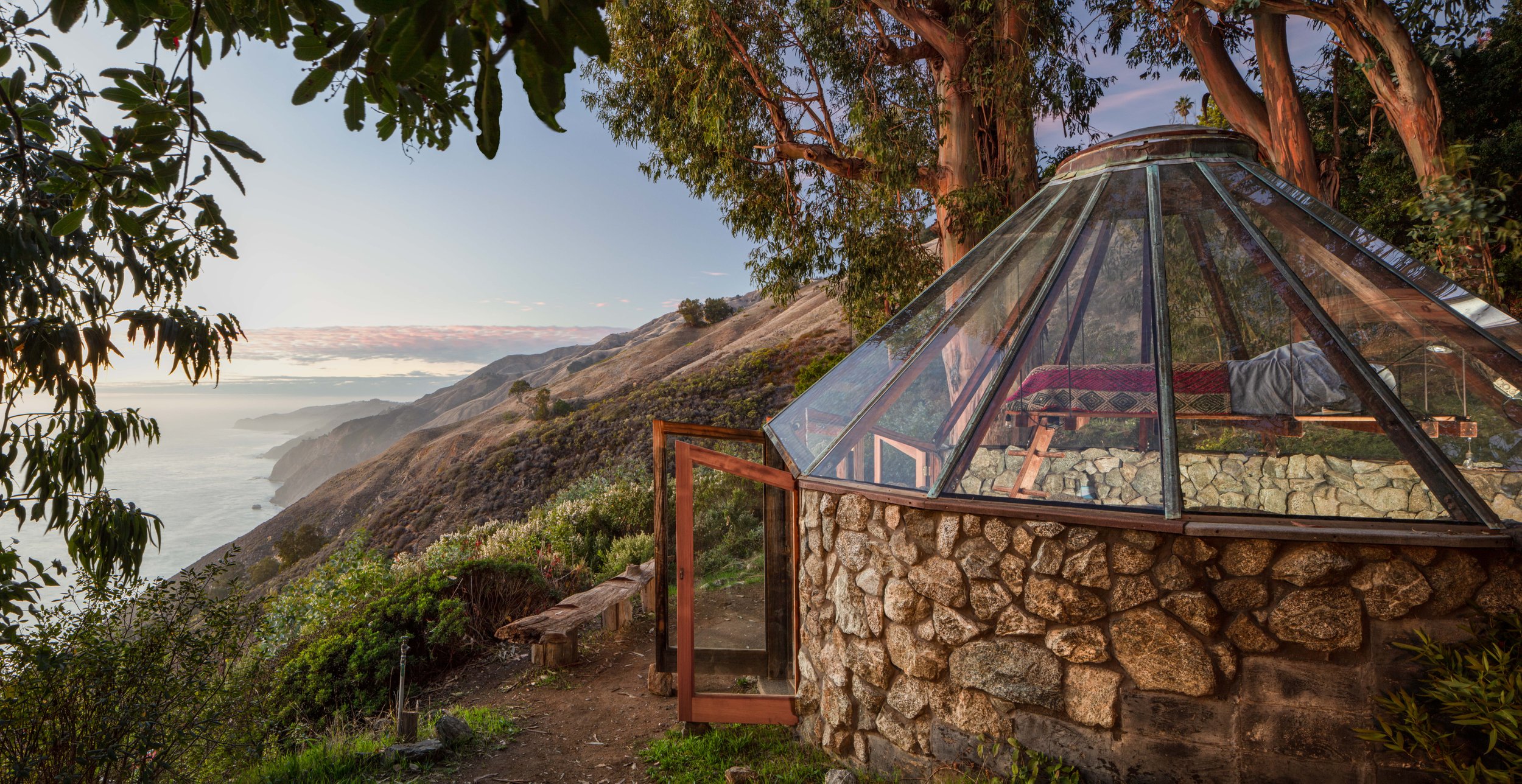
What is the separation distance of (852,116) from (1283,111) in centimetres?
483

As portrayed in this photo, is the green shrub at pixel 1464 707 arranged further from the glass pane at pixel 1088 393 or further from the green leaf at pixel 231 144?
the green leaf at pixel 231 144

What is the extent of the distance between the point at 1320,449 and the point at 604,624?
603 centimetres

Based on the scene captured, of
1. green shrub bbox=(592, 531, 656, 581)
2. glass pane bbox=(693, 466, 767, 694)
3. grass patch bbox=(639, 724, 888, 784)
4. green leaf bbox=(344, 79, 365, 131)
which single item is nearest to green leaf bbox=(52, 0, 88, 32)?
green leaf bbox=(344, 79, 365, 131)

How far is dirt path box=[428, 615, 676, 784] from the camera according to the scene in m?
4.23

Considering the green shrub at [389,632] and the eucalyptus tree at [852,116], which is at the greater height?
the eucalyptus tree at [852,116]

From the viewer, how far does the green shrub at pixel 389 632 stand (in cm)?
570

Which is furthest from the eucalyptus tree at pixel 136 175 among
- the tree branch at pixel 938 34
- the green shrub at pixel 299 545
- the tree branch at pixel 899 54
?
the green shrub at pixel 299 545

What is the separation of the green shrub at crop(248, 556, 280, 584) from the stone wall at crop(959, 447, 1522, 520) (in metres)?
23.8

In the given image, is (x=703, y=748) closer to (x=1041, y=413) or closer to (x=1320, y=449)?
(x=1041, y=413)

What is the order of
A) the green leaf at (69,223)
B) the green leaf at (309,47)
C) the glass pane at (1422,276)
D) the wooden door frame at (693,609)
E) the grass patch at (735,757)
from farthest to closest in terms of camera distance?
the wooden door frame at (693,609) → the grass patch at (735,757) → the glass pane at (1422,276) → the green leaf at (69,223) → the green leaf at (309,47)

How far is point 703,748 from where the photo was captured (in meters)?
4.26

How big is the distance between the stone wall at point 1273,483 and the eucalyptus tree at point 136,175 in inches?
107

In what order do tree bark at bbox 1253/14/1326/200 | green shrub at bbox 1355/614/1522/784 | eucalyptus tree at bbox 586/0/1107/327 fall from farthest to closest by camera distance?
1. eucalyptus tree at bbox 586/0/1107/327
2. tree bark at bbox 1253/14/1326/200
3. green shrub at bbox 1355/614/1522/784

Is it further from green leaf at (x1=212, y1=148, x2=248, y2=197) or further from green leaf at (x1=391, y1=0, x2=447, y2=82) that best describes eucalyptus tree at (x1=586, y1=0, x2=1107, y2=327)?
green leaf at (x1=391, y1=0, x2=447, y2=82)
